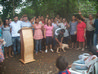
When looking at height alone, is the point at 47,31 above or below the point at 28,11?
below

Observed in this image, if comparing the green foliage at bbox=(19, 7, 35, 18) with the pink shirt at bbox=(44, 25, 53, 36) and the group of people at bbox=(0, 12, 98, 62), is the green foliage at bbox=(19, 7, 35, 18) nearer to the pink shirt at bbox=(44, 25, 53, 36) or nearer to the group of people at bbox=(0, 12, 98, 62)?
the group of people at bbox=(0, 12, 98, 62)

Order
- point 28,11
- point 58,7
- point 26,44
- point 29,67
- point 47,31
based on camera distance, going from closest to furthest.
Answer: point 29,67 → point 26,44 → point 47,31 → point 28,11 → point 58,7

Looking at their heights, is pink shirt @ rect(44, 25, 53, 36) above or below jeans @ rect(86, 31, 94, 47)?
above

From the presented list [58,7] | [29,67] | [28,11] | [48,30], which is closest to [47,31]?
[48,30]

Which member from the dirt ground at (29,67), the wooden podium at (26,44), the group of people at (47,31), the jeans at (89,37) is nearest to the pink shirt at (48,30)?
the group of people at (47,31)

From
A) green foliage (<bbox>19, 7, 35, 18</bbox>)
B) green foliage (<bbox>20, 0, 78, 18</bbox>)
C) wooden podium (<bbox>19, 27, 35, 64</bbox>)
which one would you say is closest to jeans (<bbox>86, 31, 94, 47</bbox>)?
wooden podium (<bbox>19, 27, 35, 64</bbox>)

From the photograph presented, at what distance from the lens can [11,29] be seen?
19.0 feet

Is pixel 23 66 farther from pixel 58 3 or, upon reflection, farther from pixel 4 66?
pixel 58 3

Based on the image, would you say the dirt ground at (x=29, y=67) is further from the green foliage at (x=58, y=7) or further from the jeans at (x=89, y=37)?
the green foliage at (x=58, y=7)

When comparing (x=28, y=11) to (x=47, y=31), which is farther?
(x=28, y=11)

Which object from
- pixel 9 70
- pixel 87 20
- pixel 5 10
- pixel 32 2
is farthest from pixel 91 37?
pixel 5 10

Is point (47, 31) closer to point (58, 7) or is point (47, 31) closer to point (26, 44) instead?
point (26, 44)

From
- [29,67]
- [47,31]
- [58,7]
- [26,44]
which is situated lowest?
Result: [29,67]

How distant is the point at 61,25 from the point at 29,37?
9.60ft
